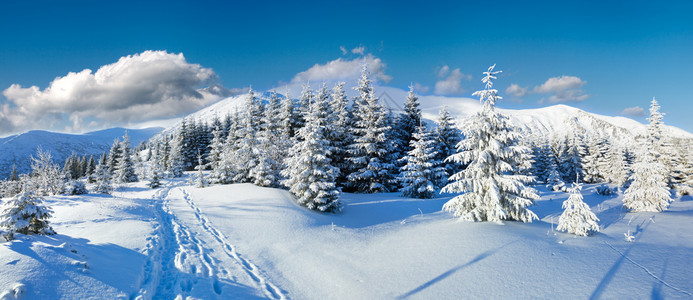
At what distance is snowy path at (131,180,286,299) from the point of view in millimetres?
7328

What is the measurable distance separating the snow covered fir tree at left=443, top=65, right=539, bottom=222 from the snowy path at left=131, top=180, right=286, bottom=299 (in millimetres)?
9456

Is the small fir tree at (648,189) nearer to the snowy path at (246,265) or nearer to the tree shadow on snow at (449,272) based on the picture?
the tree shadow on snow at (449,272)

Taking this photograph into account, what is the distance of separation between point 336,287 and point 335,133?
19.9 metres

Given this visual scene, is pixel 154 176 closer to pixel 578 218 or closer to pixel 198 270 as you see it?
pixel 198 270

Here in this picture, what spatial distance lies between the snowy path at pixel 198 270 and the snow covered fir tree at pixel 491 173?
9.46 metres

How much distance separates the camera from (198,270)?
857cm

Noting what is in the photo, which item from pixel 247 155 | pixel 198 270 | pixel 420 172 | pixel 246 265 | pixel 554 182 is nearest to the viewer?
pixel 198 270

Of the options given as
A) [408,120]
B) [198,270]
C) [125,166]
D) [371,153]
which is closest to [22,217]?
[198,270]

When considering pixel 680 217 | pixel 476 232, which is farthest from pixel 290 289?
pixel 680 217

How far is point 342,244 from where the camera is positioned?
12039 millimetres

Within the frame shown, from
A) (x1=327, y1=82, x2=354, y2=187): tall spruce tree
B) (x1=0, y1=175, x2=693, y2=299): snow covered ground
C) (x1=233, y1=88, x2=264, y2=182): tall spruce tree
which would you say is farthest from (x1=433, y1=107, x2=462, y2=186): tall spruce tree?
(x1=233, y1=88, x2=264, y2=182): tall spruce tree

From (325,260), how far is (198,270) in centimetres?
412

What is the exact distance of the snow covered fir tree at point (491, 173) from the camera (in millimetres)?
12820

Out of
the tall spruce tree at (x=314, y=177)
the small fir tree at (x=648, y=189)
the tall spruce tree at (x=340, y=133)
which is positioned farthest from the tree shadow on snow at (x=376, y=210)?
the small fir tree at (x=648, y=189)
